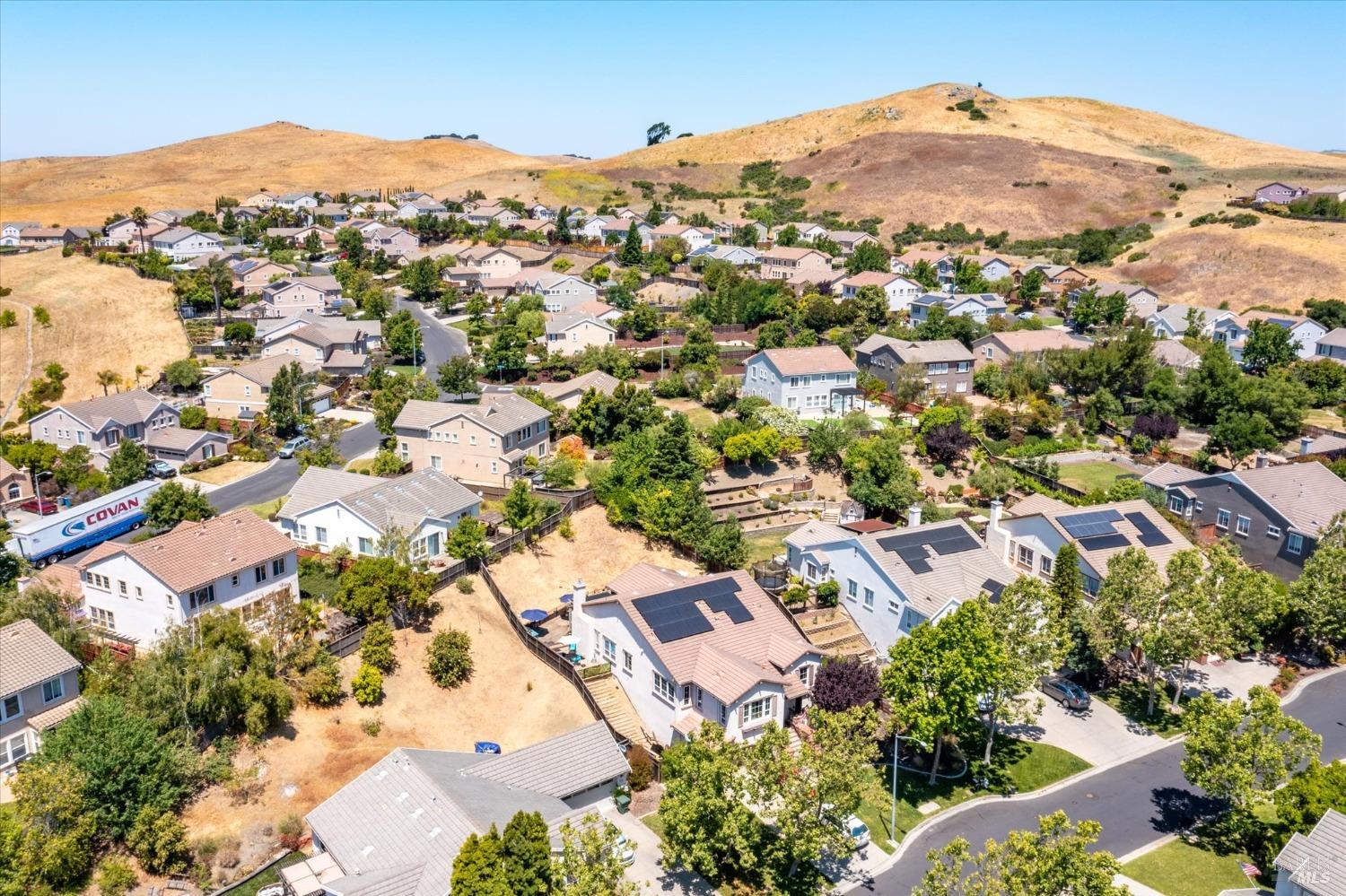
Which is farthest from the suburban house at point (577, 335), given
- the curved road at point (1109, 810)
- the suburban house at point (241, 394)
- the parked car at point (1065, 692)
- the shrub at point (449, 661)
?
the curved road at point (1109, 810)

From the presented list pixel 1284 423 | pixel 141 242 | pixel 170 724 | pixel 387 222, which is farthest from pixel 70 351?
pixel 1284 423

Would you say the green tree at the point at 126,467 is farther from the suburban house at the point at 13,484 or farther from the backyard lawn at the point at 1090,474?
the backyard lawn at the point at 1090,474

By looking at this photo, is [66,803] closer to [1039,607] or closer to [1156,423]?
[1039,607]

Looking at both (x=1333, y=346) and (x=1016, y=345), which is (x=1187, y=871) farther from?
(x=1333, y=346)

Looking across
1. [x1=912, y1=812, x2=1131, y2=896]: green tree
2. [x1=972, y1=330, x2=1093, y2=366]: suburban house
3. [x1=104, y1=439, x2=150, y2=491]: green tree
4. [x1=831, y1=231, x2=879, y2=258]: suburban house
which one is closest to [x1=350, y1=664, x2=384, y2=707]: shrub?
[x1=912, y1=812, x2=1131, y2=896]: green tree

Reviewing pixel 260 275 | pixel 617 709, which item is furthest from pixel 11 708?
pixel 260 275
